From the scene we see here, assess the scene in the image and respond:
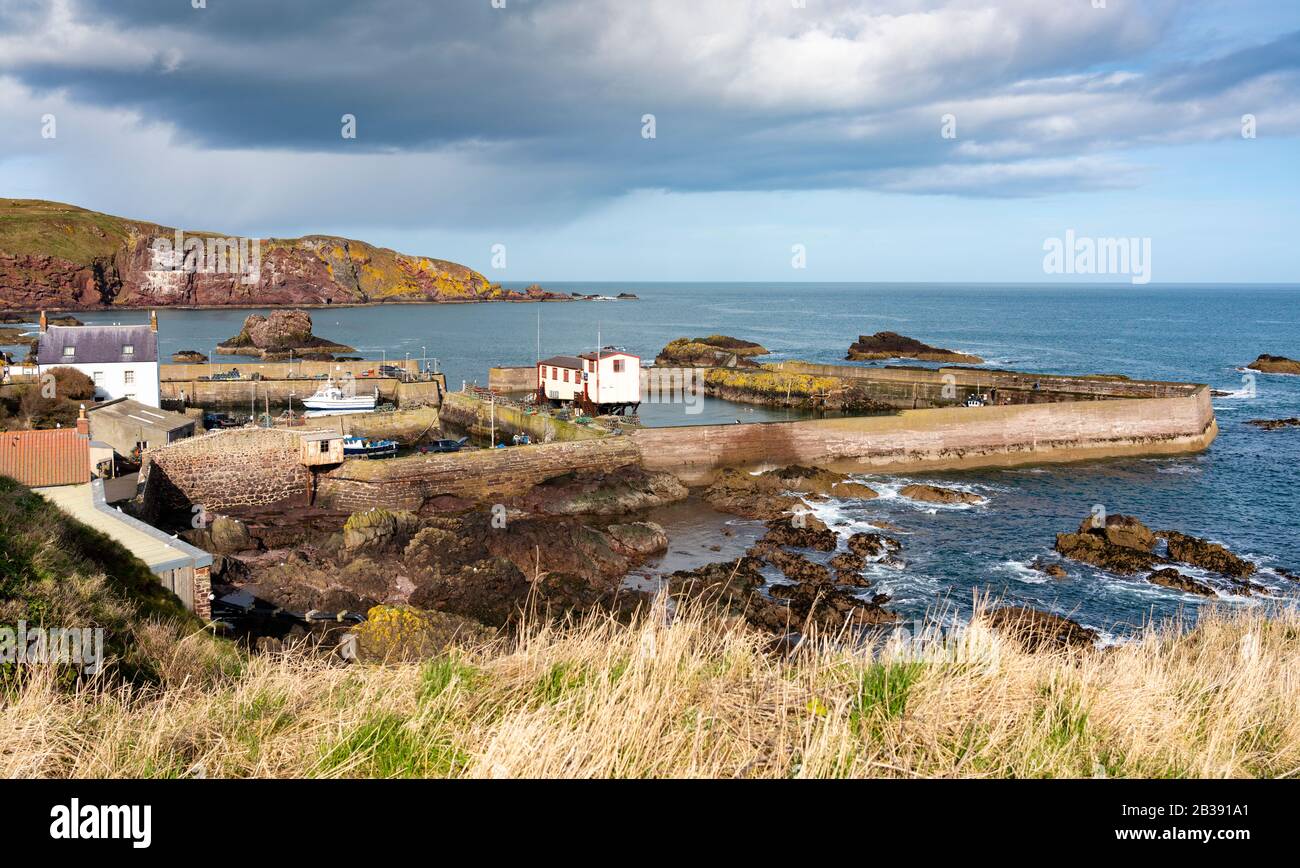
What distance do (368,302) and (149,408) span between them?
541 ft

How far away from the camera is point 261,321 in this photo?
100688mm

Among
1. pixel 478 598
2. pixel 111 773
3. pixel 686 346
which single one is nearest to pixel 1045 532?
pixel 478 598

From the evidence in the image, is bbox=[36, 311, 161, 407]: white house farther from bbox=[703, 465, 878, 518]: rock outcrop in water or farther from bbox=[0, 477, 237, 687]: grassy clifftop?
bbox=[0, 477, 237, 687]: grassy clifftop

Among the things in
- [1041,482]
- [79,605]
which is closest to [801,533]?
[1041,482]

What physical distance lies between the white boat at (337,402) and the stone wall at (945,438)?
23.0 m

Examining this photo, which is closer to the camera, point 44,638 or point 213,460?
point 44,638

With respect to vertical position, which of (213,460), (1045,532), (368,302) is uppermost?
(368,302)

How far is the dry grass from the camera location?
472 cm

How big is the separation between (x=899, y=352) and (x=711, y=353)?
2190 cm

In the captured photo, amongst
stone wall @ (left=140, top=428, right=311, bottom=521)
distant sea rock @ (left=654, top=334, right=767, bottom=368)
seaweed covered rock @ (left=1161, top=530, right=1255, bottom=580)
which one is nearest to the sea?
seaweed covered rock @ (left=1161, top=530, right=1255, bottom=580)

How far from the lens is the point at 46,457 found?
22.5m

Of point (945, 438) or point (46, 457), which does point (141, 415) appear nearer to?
point (46, 457)

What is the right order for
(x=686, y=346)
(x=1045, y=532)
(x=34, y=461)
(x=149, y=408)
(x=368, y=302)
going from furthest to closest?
(x=368, y=302) → (x=686, y=346) → (x=149, y=408) → (x=1045, y=532) → (x=34, y=461)
